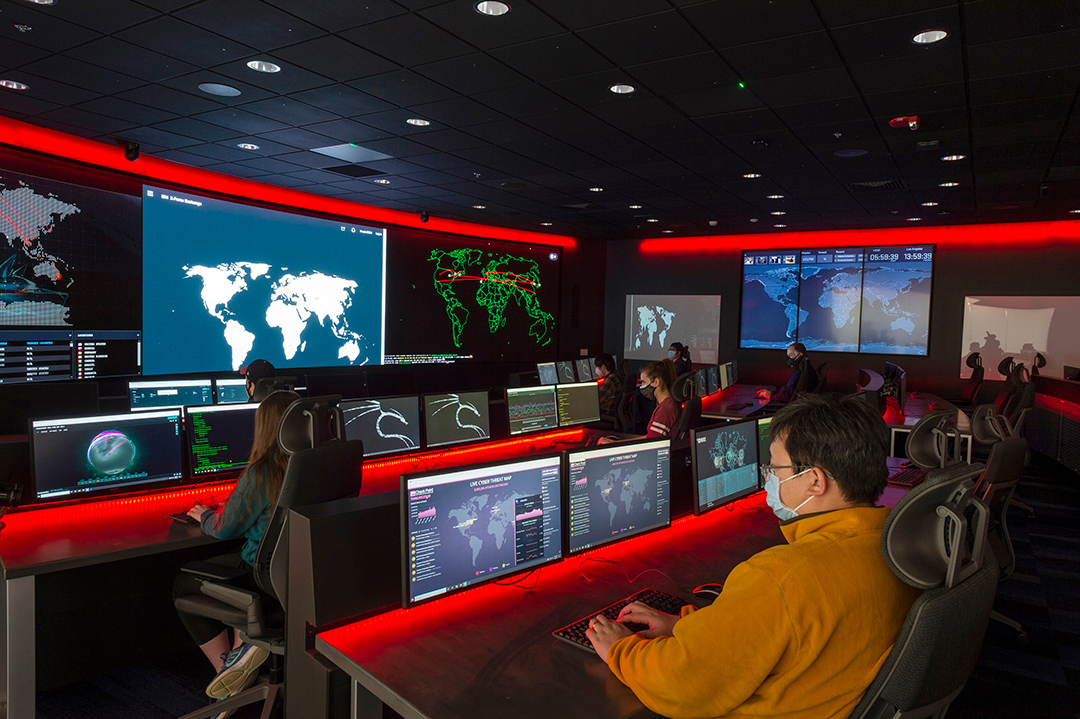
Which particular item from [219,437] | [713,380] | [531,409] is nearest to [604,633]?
[219,437]

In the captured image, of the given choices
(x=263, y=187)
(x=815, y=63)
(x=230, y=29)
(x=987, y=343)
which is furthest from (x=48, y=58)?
(x=987, y=343)

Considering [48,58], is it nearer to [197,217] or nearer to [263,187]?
[197,217]

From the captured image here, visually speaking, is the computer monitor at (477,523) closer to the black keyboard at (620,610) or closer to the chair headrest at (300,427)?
the black keyboard at (620,610)

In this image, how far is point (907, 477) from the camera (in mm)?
3842

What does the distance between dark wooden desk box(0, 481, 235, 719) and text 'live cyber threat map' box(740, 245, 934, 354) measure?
29.3 ft

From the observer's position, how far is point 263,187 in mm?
7238

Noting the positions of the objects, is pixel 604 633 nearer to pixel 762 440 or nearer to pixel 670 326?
pixel 762 440

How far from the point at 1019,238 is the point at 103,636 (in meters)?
10.3

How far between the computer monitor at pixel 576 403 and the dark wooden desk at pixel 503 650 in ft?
7.74

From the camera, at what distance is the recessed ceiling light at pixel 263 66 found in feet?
12.0

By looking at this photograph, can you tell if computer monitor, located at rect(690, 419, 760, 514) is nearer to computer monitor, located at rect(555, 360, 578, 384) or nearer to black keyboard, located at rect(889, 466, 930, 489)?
black keyboard, located at rect(889, 466, 930, 489)

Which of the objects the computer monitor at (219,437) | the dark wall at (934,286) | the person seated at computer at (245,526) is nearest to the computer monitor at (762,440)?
the person seated at computer at (245,526)

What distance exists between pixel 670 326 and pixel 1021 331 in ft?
15.8

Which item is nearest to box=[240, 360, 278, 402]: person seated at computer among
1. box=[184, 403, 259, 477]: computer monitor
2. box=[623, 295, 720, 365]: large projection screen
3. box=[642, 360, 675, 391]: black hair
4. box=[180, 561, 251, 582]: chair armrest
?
box=[184, 403, 259, 477]: computer monitor
